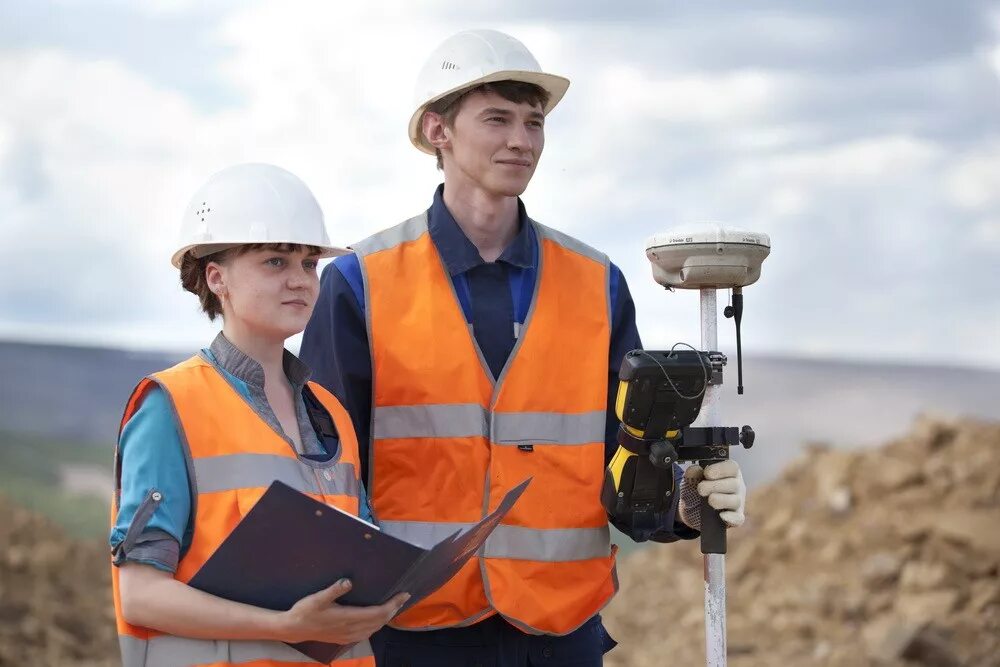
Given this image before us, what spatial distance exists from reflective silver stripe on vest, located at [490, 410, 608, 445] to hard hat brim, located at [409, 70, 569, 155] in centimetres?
82

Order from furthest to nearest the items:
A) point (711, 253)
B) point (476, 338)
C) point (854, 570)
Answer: point (854, 570) < point (476, 338) < point (711, 253)

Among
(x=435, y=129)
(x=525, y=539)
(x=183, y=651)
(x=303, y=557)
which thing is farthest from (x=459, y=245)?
(x=183, y=651)

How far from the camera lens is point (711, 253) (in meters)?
2.98

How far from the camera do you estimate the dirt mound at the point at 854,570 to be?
6.76 m

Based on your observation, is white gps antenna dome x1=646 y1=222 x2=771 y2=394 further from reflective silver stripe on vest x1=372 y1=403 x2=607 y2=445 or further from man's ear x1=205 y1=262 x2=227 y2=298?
man's ear x1=205 y1=262 x2=227 y2=298

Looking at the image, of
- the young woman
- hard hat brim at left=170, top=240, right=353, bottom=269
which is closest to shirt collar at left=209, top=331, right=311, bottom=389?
the young woman

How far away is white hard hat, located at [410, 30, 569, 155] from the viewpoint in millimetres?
3072

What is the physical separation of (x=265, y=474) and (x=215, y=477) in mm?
Result: 100

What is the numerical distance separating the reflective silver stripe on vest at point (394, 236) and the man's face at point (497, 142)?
19cm

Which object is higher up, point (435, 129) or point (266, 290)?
point (435, 129)

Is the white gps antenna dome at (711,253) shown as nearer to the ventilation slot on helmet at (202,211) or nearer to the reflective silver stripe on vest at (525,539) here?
the reflective silver stripe on vest at (525,539)

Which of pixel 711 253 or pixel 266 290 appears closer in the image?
pixel 266 290

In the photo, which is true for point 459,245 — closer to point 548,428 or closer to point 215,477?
point 548,428

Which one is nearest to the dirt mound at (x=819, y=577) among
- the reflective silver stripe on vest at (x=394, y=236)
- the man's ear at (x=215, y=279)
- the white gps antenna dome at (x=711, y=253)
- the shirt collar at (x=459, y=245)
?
the white gps antenna dome at (x=711, y=253)
